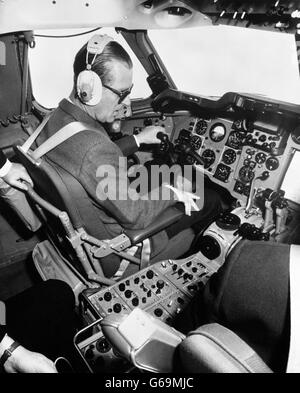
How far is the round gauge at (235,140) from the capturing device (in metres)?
2.40

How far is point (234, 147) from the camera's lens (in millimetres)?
2436

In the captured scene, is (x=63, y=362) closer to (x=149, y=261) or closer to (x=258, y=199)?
(x=149, y=261)

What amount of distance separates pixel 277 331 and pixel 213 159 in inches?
77.7

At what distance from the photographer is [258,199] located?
7.27 ft

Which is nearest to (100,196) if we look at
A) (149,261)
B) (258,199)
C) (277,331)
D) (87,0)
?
(149,261)

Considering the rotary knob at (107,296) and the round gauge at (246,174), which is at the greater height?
the round gauge at (246,174)

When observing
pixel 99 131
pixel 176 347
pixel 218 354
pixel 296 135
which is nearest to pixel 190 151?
pixel 296 135

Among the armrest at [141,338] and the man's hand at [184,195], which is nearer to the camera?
the armrest at [141,338]

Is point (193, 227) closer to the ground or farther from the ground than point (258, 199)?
closer to the ground

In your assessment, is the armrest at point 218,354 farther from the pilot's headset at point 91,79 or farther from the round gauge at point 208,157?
the round gauge at point 208,157

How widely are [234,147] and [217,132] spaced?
0.24m

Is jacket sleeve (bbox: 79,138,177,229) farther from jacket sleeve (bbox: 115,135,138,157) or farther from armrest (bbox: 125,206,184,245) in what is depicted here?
jacket sleeve (bbox: 115,135,138,157)

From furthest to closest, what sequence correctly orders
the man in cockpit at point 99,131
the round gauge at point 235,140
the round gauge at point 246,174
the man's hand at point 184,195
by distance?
the round gauge at point 235,140 < the round gauge at point 246,174 < the man's hand at point 184,195 < the man in cockpit at point 99,131

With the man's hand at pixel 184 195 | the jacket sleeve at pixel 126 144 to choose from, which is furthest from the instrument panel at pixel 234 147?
the man's hand at pixel 184 195
